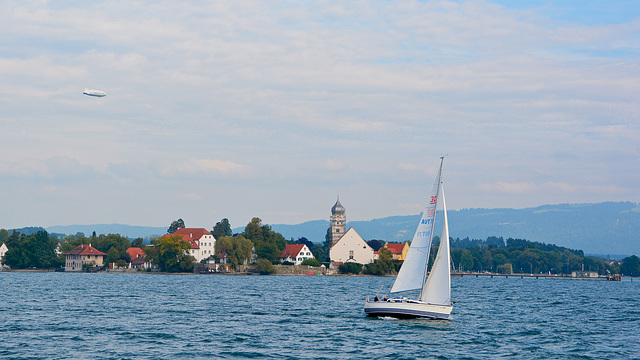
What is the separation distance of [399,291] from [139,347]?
21.7 meters

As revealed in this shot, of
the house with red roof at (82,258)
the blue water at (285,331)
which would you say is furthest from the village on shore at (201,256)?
the blue water at (285,331)

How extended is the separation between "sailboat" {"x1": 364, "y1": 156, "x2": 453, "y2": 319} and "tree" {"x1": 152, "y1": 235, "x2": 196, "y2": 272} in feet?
389

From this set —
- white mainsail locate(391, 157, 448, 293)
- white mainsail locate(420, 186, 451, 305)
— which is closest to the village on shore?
white mainsail locate(391, 157, 448, 293)

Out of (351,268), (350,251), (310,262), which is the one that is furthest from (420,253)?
(350,251)

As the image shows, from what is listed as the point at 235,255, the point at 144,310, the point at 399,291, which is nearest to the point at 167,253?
the point at 235,255

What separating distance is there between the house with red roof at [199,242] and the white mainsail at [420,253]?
13465cm

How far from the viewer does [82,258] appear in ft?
608

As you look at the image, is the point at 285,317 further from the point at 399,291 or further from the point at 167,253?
the point at 167,253

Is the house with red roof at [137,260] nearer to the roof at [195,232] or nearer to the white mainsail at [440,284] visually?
the roof at [195,232]

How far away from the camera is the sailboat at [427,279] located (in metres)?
54.1

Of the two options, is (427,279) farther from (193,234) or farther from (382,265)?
(193,234)

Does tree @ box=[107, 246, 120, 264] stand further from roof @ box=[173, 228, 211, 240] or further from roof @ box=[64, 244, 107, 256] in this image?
roof @ box=[173, 228, 211, 240]

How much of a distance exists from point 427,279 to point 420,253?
200 cm

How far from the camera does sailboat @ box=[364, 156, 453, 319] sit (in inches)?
2128
